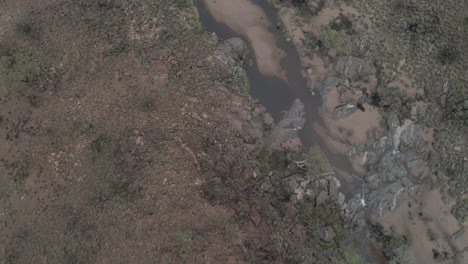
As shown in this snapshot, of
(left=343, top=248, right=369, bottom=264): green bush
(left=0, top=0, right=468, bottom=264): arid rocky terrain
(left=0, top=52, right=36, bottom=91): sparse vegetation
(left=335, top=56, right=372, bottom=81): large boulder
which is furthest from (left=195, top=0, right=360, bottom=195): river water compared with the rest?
(left=0, top=52, right=36, bottom=91): sparse vegetation

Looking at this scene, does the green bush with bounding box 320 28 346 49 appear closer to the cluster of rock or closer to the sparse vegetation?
the cluster of rock

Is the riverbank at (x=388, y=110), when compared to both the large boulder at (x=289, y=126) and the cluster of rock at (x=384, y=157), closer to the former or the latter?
the cluster of rock at (x=384, y=157)

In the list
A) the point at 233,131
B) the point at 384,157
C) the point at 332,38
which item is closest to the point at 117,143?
the point at 233,131

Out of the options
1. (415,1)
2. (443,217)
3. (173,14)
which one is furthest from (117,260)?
(415,1)

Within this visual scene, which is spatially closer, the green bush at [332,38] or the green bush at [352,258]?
the green bush at [352,258]

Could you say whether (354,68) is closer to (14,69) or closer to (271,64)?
(271,64)

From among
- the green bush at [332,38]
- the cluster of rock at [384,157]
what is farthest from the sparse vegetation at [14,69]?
the green bush at [332,38]

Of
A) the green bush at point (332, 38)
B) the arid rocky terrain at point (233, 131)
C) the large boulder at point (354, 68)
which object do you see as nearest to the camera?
the arid rocky terrain at point (233, 131)
